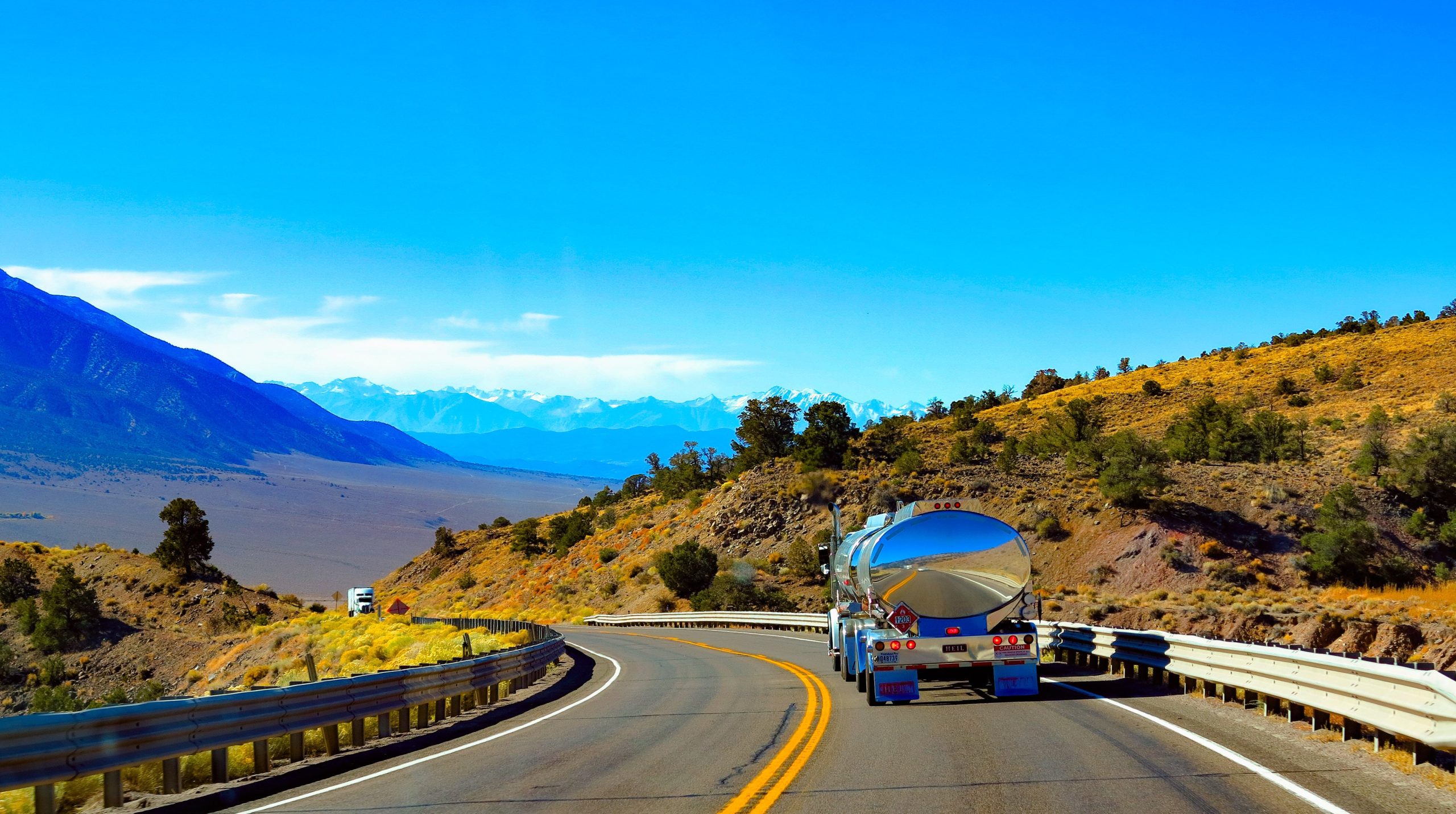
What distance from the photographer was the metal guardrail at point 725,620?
39.9 metres

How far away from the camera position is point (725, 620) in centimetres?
4628

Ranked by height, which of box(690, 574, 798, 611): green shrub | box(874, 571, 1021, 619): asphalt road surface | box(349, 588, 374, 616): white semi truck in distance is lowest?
box(349, 588, 374, 616): white semi truck in distance

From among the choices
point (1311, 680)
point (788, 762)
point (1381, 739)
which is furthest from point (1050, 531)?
point (788, 762)

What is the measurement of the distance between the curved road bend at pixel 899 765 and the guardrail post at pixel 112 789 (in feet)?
2.83

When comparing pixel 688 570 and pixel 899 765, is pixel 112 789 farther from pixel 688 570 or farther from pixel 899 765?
pixel 688 570

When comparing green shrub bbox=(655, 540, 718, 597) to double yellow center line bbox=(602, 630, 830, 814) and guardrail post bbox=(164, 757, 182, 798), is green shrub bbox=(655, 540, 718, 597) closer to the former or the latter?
double yellow center line bbox=(602, 630, 830, 814)

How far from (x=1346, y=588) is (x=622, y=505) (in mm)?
64554

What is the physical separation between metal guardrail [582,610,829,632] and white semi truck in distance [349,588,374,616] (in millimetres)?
18020

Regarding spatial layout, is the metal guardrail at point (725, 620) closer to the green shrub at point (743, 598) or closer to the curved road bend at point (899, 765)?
the green shrub at point (743, 598)

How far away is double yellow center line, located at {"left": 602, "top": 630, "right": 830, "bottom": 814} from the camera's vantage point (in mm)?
8531

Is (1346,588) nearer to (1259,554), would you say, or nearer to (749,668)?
(1259,554)

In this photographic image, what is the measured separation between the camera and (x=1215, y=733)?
1143cm

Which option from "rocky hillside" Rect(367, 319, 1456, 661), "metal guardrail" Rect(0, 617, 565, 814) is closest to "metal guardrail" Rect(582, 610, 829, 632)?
"rocky hillside" Rect(367, 319, 1456, 661)

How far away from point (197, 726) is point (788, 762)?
5137 millimetres
